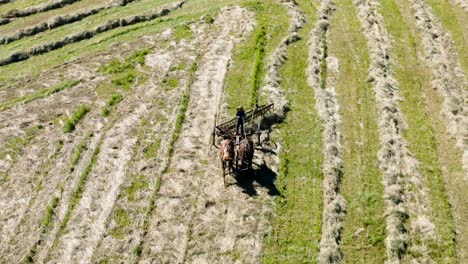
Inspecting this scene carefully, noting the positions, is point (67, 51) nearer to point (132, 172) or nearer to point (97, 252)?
point (132, 172)

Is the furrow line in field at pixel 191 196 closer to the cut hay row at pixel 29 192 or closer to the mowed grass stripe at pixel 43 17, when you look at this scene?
the cut hay row at pixel 29 192

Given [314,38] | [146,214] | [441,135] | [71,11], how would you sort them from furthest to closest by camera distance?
[71,11] < [314,38] < [441,135] < [146,214]

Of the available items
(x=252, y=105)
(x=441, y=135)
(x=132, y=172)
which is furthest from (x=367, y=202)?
(x=132, y=172)

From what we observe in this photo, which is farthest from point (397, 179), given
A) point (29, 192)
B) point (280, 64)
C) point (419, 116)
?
point (29, 192)

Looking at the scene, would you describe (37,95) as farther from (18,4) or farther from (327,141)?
(18,4)

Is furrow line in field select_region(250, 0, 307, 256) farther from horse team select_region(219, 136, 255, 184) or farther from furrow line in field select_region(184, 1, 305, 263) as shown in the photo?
horse team select_region(219, 136, 255, 184)

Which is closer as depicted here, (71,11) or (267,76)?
(267,76)

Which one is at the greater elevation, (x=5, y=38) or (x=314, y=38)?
(x=314, y=38)
